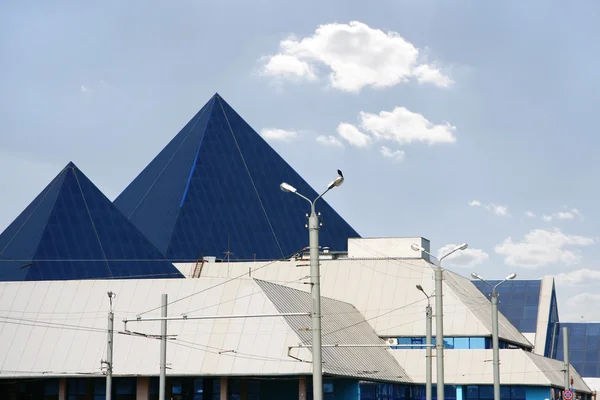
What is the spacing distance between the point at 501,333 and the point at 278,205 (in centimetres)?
2226

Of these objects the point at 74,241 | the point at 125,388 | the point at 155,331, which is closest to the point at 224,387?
the point at 155,331

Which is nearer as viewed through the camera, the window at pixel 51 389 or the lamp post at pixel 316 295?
the lamp post at pixel 316 295

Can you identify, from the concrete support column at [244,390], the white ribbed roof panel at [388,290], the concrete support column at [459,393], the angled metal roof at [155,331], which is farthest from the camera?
the white ribbed roof panel at [388,290]

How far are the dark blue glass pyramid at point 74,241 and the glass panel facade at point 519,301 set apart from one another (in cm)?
3656

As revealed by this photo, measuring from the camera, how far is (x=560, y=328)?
335ft

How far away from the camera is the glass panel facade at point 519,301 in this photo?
320 ft

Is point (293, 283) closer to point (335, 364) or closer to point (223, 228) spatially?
point (223, 228)

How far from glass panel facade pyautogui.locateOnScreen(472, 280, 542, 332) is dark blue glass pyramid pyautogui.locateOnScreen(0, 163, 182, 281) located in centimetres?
3656

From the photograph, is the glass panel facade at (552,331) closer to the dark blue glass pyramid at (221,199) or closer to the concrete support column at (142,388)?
the dark blue glass pyramid at (221,199)

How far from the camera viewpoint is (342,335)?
64.4 m

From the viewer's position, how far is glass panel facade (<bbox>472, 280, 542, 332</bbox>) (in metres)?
97.7

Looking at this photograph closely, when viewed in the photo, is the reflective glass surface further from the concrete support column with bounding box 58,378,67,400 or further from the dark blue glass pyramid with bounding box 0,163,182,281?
the concrete support column with bounding box 58,378,67,400

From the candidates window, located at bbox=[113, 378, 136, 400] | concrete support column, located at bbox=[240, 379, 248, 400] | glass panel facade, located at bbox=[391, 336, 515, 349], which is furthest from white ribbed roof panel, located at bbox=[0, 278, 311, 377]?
glass panel facade, located at bbox=[391, 336, 515, 349]

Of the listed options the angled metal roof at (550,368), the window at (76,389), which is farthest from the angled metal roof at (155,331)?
the angled metal roof at (550,368)
